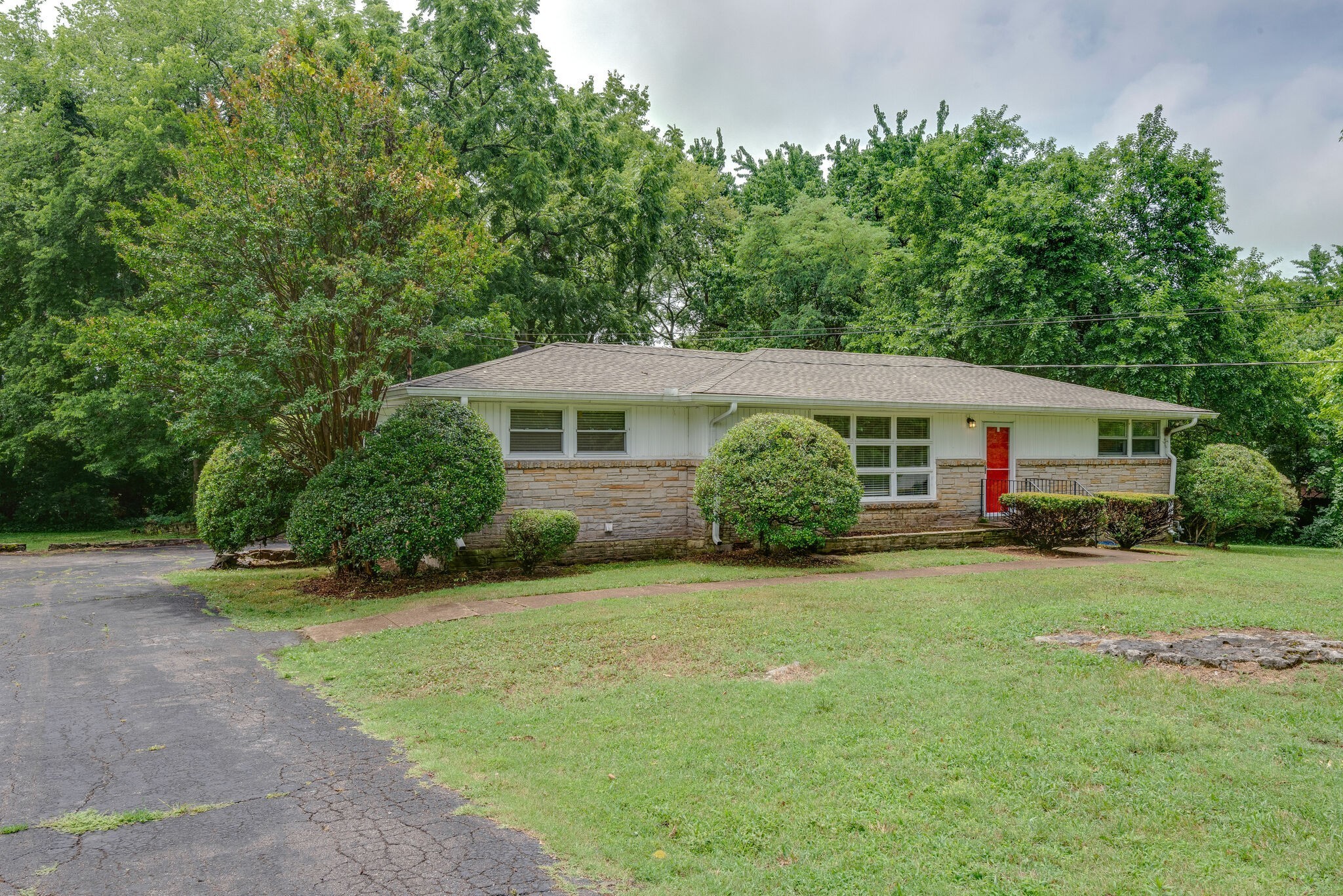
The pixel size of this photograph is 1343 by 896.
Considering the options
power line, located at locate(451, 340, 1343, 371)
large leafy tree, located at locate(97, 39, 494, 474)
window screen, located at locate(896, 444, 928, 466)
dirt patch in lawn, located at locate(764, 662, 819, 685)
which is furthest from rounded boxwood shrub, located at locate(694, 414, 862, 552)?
dirt patch in lawn, located at locate(764, 662, 819, 685)

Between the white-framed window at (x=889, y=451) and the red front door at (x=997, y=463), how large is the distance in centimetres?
171

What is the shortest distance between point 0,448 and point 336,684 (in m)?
21.1

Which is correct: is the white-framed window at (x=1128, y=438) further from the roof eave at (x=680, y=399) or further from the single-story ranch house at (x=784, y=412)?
the roof eave at (x=680, y=399)

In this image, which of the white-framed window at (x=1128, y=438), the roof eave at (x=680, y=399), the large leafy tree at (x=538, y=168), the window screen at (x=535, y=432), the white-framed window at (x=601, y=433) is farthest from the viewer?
the large leafy tree at (x=538, y=168)

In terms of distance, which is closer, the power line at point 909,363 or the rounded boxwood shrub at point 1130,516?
the rounded boxwood shrub at point 1130,516

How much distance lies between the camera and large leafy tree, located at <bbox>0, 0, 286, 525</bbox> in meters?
20.0

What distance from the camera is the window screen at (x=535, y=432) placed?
13867 mm

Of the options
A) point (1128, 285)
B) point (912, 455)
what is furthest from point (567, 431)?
point (1128, 285)

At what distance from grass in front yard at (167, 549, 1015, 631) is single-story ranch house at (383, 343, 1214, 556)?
1251 millimetres

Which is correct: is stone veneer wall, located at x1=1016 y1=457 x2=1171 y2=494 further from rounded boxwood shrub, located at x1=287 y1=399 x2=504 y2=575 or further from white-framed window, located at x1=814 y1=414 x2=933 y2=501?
rounded boxwood shrub, located at x1=287 y1=399 x2=504 y2=575

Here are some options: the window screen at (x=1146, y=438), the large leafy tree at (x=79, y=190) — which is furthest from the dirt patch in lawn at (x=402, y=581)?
the window screen at (x=1146, y=438)

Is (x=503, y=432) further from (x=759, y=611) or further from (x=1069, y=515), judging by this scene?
(x=1069, y=515)

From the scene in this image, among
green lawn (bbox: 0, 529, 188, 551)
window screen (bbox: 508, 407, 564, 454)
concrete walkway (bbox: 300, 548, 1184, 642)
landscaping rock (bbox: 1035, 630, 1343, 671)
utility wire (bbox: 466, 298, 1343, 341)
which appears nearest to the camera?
landscaping rock (bbox: 1035, 630, 1343, 671)

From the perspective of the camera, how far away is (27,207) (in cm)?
2181
